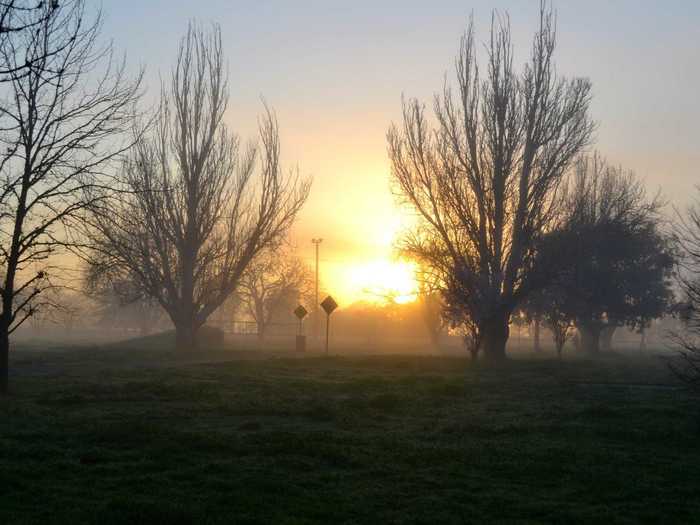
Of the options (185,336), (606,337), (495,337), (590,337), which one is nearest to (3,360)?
(495,337)

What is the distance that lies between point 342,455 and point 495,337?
24.8m

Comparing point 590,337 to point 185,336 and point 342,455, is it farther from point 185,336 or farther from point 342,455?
point 342,455

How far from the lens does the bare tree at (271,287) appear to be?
232 feet

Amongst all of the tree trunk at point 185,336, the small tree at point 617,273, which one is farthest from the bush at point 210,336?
the small tree at point 617,273

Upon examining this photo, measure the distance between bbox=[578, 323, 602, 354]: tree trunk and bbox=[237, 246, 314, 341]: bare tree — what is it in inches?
1020

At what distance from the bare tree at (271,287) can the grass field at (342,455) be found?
49.7 meters

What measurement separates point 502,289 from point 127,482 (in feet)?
87.0

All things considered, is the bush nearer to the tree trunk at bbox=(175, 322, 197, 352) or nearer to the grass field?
the tree trunk at bbox=(175, 322, 197, 352)

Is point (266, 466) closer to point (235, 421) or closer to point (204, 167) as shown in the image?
point (235, 421)

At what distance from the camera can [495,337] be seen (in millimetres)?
33750

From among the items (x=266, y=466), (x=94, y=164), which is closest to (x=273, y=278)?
(x=94, y=164)

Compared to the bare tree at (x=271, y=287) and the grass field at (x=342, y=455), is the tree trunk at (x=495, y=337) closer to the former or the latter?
the grass field at (x=342, y=455)

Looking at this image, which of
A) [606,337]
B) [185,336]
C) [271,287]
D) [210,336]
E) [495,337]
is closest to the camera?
[495,337]

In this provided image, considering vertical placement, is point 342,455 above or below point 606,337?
below
